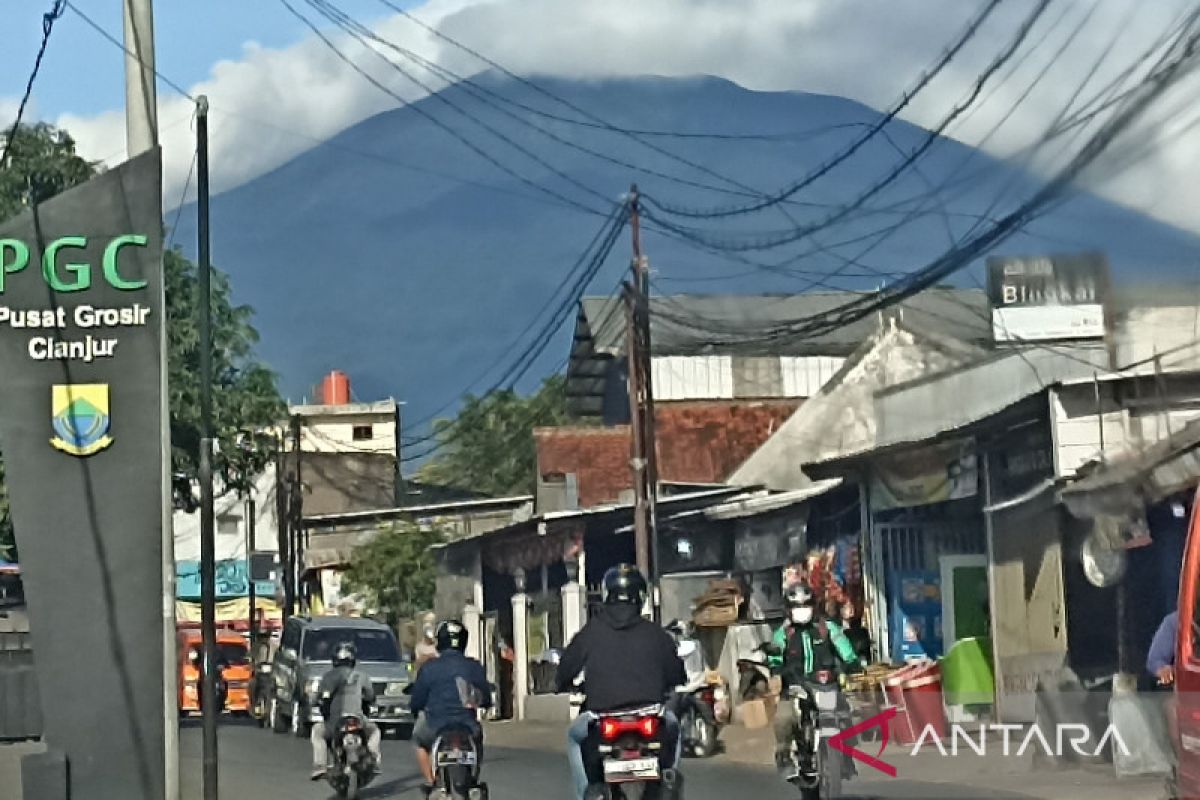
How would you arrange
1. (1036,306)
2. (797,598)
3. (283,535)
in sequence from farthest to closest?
1. (283,535)
2. (1036,306)
3. (797,598)

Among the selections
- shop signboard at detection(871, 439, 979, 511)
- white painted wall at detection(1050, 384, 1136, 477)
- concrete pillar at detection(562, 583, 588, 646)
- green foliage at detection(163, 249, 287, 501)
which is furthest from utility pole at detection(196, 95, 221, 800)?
concrete pillar at detection(562, 583, 588, 646)

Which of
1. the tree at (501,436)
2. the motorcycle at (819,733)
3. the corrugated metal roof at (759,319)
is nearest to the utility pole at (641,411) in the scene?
the corrugated metal roof at (759,319)

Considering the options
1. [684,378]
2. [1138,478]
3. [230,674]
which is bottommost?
[230,674]

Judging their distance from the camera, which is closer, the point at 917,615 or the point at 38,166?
the point at 917,615

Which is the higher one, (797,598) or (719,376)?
(719,376)

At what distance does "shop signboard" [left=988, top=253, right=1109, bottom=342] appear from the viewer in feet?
86.6

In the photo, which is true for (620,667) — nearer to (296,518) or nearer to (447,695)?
(447,695)

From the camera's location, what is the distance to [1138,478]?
64.2ft

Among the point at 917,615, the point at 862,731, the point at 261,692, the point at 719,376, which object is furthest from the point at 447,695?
the point at 719,376

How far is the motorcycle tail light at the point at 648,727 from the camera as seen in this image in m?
11.3

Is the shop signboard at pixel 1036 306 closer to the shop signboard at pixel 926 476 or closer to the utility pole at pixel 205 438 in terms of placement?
the shop signboard at pixel 926 476

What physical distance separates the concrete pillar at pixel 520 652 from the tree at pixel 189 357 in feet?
23.0

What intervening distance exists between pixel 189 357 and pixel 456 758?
20790 millimetres

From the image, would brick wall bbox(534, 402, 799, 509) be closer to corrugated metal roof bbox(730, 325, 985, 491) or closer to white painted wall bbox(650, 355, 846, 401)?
white painted wall bbox(650, 355, 846, 401)
